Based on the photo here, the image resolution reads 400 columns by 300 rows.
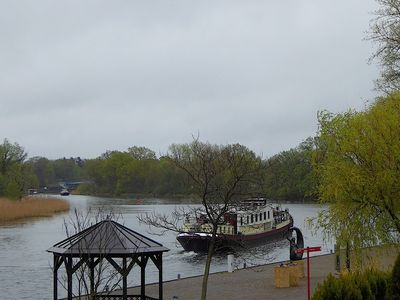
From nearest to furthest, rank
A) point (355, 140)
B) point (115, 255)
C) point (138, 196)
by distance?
point (115, 255), point (355, 140), point (138, 196)

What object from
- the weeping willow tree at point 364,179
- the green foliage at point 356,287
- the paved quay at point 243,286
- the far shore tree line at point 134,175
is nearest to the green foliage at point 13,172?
the far shore tree line at point 134,175

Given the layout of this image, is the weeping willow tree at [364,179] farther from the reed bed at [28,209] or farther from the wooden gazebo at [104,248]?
the reed bed at [28,209]

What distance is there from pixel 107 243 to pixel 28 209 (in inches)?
2628

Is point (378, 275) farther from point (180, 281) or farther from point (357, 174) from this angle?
point (180, 281)

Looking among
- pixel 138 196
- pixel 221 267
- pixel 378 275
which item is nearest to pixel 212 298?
pixel 378 275

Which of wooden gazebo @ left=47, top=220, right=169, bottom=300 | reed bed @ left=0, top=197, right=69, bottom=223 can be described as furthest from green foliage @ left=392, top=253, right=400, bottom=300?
reed bed @ left=0, top=197, right=69, bottom=223

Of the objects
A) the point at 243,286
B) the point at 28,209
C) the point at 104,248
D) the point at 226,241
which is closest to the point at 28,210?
the point at 28,209

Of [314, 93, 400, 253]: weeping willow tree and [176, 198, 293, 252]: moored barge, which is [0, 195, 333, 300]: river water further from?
[314, 93, 400, 253]: weeping willow tree

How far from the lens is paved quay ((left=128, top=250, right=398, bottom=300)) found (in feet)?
79.8

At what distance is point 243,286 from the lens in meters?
26.9

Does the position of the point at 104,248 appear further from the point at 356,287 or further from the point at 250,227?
the point at 250,227

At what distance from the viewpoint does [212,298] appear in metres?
24.0

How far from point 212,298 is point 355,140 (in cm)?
781

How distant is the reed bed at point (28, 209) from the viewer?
7631cm
